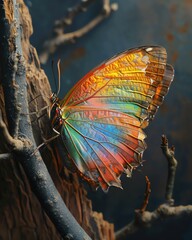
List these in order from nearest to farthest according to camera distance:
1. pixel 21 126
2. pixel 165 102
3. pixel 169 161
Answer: pixel 21 126 < pixel 169 161 < pixel 165 102

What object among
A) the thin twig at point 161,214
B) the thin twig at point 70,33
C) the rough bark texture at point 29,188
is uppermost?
the thin twig at point 70,33

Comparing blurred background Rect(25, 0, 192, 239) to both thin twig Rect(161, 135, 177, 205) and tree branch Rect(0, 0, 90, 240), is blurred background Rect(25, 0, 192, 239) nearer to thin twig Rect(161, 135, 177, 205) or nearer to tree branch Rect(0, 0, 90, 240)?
thin twig Rect(161, 135, 177, 205)

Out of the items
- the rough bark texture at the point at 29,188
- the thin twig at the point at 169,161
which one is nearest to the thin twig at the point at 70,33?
the rough bark texture at the point at 29,188

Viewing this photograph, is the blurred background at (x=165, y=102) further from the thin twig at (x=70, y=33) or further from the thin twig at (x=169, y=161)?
the thin twig at (x=169, y=161)

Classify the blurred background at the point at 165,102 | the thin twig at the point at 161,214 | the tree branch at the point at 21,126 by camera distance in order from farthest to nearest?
the blurred background at the point at 165,102 < the thin twig at the point at 161,214 < the tree branch at the point at 21,126

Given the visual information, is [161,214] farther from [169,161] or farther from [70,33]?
[70,33]

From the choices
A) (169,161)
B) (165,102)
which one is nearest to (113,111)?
(169,161)

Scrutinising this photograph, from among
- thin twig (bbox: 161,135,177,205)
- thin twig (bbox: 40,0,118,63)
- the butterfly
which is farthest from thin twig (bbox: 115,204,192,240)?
thin twig (bbox: 40,0,118,63)
